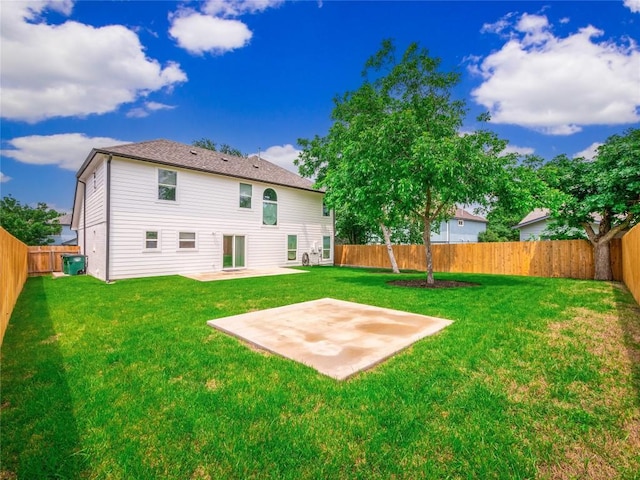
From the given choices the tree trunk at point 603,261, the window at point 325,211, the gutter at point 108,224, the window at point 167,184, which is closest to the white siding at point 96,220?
the gutter at point 108,224

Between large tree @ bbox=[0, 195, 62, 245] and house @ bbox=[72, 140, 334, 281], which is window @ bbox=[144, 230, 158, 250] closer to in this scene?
house @ bbox=[72, 140, 334, 281]

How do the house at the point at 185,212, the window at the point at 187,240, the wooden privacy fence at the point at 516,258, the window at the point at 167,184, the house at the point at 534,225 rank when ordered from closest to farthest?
the wooden privacy fence at the point at 516,258
the house at the point at 185,212
the window at the point at 167,184
the window at the point at 187,240
the house at the point at 534,225

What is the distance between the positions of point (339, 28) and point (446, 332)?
1207cm

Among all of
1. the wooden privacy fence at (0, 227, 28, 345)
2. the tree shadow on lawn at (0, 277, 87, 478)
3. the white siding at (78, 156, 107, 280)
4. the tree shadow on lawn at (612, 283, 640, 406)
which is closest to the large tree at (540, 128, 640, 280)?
the tree shadow on lawn at (612, 283, 640, 406)

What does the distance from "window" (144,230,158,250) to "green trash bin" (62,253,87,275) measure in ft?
13.0

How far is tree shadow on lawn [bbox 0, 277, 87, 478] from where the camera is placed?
1860 millimetres

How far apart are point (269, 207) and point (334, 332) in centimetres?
1243

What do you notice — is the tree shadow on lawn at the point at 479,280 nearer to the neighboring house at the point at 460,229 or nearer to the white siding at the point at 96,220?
the white siding at the point at 96,220

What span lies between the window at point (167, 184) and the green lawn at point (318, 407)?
8.56 metres

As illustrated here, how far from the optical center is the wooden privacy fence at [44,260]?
547 inches

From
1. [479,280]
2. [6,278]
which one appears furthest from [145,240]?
[479,280]

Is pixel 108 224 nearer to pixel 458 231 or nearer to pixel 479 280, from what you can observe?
pixel 479 280

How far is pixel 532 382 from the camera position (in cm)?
286

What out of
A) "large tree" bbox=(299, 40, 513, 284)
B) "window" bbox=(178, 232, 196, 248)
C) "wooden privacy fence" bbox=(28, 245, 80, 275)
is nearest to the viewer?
"large tree" bbox=(299, 40, 513, 284)
